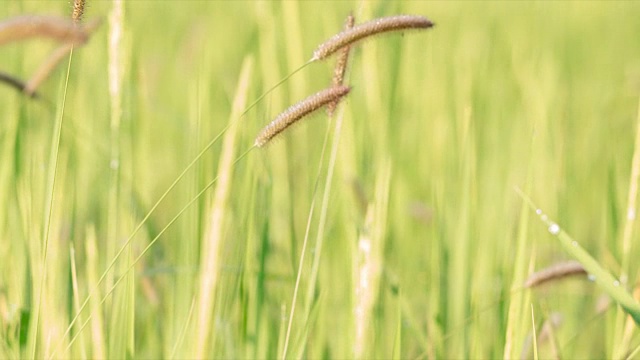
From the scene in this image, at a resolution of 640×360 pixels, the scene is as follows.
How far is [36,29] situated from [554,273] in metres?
0.77

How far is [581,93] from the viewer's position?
388 cm

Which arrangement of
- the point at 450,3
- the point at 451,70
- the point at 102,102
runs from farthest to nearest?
1. the point at 450,3
2. the point at 451,70
3. the point at 102,102

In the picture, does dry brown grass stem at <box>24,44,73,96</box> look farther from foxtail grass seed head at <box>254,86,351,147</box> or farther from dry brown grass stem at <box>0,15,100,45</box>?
foxtail grass seed head at <box>254,86,351,147</box>

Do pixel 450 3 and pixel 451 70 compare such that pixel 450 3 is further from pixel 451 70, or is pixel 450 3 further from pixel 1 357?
pixel 1 357

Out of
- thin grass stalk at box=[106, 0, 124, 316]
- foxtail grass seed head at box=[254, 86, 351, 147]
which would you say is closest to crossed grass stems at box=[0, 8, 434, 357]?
foxtail grass seed head at box=[254, 86, 351, 147]

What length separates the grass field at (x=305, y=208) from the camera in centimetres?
138

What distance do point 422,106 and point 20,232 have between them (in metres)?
1.58

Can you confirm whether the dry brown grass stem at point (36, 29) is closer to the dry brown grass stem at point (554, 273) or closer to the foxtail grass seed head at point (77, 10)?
the foxtail grass seed head at point (77, 10)

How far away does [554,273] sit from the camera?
4.39 feet

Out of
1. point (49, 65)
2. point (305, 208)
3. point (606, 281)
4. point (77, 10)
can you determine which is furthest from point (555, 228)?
point (305, 208)

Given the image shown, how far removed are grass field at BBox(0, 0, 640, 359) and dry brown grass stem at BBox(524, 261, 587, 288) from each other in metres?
0.03

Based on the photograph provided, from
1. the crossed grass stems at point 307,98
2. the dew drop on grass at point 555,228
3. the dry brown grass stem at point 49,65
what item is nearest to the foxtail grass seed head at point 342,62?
the crossed grass stems at point 307,98

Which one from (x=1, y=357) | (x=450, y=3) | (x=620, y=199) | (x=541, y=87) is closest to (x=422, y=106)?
(x=541, y=87)

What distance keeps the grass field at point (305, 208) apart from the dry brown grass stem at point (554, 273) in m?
0.03
